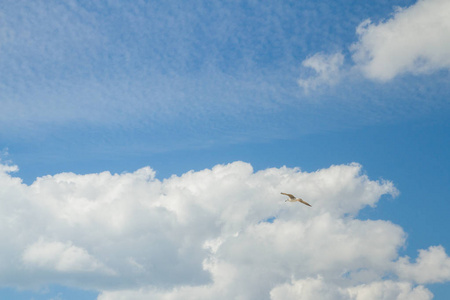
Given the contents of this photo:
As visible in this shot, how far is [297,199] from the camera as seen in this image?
84688 millimetres
